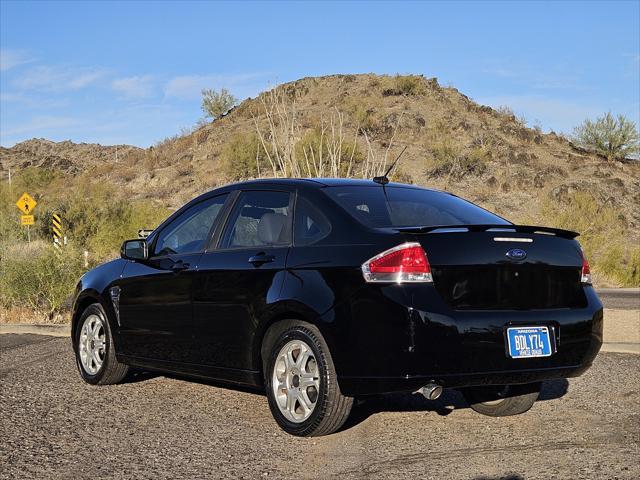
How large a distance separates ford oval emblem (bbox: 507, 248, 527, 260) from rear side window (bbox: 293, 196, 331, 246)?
1.15 m

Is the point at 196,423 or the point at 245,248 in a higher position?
the point at 245,248

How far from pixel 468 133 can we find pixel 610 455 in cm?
5038

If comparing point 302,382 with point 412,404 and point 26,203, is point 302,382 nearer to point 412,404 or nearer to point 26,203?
point 412,404

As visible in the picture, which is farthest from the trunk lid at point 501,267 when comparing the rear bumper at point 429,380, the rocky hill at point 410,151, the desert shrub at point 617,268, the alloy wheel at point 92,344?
the rocky hill at point 410,151

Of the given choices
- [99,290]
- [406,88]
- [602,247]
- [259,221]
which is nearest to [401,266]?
[259,221]

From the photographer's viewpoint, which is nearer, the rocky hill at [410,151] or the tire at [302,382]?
the tire at [302,382]

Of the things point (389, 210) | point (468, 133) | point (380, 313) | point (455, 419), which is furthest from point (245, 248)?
point (468, 133)

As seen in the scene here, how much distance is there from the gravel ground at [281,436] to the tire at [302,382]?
0.13m

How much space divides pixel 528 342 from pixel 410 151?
47269mm

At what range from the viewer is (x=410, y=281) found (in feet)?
17.9

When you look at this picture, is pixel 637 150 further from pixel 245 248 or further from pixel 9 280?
pixel 245 248

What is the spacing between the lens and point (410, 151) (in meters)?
52.5

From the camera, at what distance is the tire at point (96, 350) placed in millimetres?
7926

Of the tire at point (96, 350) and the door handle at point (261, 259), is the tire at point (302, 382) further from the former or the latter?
the tire at point (96, 350)
